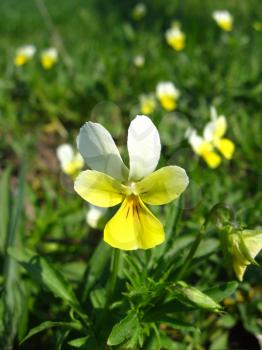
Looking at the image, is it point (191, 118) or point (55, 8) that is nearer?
point (191, 118)

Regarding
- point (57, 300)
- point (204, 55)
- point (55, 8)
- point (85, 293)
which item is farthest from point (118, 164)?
point (55, 8)

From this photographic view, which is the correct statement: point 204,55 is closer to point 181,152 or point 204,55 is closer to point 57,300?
point 181,152

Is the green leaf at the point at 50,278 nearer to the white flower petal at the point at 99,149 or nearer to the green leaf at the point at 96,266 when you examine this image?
the green leaf at the point at 96,266

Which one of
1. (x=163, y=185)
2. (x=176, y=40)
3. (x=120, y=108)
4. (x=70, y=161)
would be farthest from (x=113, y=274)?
(x=176, y=40)

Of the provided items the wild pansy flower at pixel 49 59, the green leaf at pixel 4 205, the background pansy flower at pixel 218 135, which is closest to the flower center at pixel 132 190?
the green leaf at pixel 4 205

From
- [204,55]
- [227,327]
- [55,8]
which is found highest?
[55,8]

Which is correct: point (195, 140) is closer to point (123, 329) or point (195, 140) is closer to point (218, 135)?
point (218, 135)

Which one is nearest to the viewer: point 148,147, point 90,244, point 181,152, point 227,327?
point 148,147
